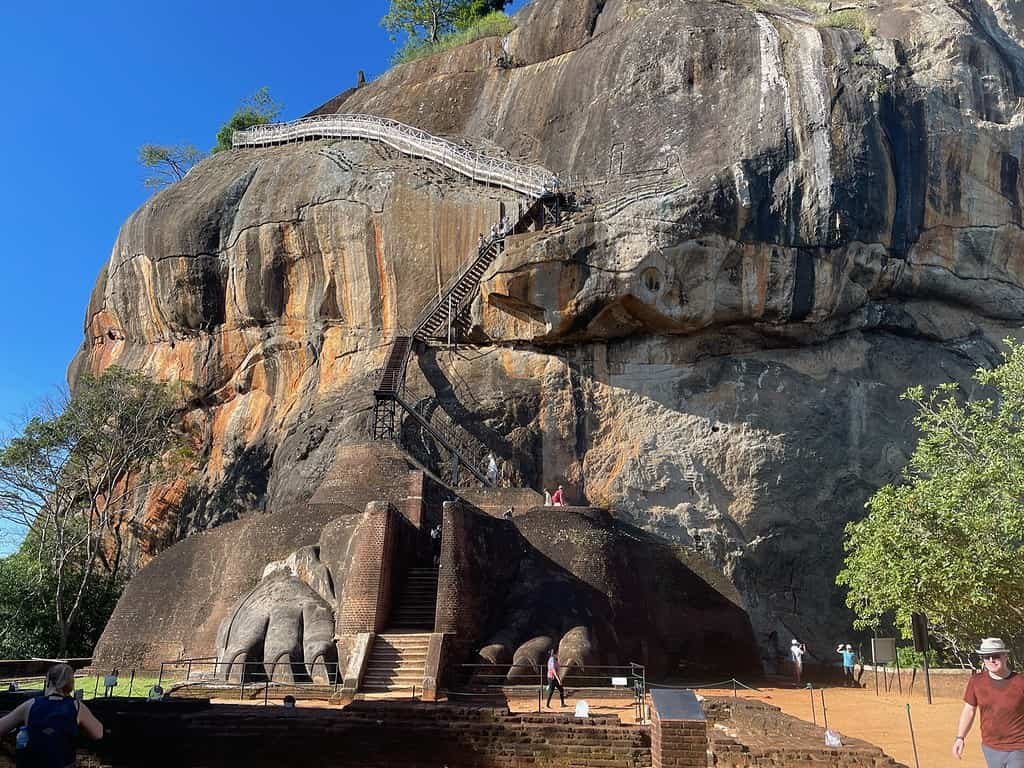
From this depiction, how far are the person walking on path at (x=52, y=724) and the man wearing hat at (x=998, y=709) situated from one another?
5.69 metres

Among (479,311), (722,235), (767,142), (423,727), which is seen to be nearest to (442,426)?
(479,311)

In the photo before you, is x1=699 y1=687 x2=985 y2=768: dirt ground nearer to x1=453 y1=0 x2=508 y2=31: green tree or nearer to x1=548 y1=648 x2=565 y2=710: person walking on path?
x1=548 y1=648 x2=565 y2=710: person walking on path

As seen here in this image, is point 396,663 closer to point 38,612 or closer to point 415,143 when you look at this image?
point 38,612

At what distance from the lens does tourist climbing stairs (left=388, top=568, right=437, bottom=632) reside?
18152 mm

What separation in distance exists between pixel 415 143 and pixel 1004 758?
30906mm

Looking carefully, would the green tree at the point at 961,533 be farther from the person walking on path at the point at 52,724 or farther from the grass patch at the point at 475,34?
the grass patch at the point at 475,34

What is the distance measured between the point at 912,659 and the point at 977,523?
5.55 m

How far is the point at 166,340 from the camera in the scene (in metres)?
35.8

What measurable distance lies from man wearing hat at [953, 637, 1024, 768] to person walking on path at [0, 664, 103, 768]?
569cm

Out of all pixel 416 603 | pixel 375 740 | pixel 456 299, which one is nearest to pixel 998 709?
pixel 375 740

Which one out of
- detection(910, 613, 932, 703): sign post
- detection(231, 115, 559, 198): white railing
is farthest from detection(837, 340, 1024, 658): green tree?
detection(231, 115, 559, 198): white railing

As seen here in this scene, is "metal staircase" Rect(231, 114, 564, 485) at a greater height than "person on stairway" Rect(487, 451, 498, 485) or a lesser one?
greater

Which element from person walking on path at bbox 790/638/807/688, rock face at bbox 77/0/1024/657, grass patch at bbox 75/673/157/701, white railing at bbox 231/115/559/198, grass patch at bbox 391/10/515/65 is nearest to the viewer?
grass patch at bbox 75/673/157/701

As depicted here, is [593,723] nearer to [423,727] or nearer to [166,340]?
[423,727]
